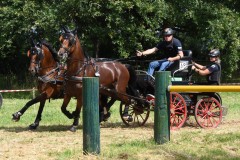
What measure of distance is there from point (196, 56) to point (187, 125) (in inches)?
665

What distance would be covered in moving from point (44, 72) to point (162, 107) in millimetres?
4303

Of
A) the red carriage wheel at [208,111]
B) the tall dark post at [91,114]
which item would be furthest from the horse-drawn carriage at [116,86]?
the tall dark post at [91,114]

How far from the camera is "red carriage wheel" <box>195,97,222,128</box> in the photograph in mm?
10961

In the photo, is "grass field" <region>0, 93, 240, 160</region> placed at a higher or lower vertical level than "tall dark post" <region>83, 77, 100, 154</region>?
lower

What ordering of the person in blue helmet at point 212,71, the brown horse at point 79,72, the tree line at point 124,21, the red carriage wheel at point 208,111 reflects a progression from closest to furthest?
the brown horse at point 79,72
the red carriage wheel at point 208,111
the person in blue helmet at point 212,71
the tree line at point 124,21

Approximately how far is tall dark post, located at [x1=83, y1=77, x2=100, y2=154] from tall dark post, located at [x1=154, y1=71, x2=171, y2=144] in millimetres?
1274

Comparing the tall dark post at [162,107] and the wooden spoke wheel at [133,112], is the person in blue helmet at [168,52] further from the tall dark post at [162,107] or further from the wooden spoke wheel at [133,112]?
the tall dark post at [162,107]

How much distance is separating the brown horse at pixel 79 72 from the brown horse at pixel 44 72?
465 millimetres

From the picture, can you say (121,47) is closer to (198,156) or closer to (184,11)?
(184,11)

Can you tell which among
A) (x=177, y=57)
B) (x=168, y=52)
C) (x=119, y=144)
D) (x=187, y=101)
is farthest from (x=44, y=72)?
(x=119, y=144)

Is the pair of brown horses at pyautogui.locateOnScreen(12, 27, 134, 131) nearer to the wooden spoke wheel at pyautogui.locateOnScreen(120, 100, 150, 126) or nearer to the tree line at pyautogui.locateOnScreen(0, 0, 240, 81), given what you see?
the wooden spoke wheel at pyautogui.locateOnScreen(120, 100, 150, 126)

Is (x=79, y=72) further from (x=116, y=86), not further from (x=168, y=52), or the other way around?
(x=168, y=52)

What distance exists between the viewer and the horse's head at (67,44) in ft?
33.4

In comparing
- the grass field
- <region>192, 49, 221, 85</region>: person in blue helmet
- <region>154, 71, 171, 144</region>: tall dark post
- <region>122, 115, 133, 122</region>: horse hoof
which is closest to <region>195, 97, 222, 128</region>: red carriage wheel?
the grass field
